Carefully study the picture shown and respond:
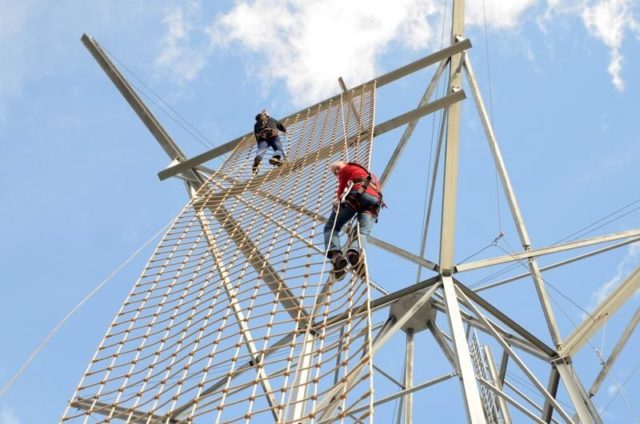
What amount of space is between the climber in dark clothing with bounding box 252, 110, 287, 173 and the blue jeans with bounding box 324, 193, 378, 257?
2.50 m

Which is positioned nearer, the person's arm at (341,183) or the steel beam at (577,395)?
the person's arm at (341,183)

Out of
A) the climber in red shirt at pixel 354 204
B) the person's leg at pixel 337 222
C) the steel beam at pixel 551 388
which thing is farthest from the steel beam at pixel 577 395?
the person's leg at pixel 337 222

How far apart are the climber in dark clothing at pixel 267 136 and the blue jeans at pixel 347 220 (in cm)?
250

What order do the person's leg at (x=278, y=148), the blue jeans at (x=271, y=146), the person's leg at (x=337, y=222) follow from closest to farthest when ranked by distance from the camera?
1. the person's leg at (x=337, y=222)
2. the person's leg at (x=278, y=148)
3. the blue jeans at (x=271, y=146)

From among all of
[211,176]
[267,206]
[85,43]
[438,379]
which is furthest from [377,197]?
[85,43]

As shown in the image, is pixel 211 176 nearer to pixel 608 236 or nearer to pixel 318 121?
pixel 318 121

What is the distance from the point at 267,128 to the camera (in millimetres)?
9625

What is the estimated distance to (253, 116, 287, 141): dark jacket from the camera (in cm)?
959

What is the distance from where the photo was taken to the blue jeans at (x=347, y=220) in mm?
6453

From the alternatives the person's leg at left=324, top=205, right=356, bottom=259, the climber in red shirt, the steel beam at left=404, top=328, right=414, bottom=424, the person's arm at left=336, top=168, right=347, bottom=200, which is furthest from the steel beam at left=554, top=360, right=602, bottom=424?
the person's arm at left=336, top=168, right=347, bottom=200

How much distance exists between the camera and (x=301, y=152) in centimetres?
929

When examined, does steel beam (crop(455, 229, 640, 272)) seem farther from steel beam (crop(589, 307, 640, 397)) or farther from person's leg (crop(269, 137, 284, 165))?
person's leg (crop(269, 137, 284, 165))

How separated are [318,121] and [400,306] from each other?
2.58 m

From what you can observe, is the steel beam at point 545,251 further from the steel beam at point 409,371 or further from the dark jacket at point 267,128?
the dark jacket at point 267,128
